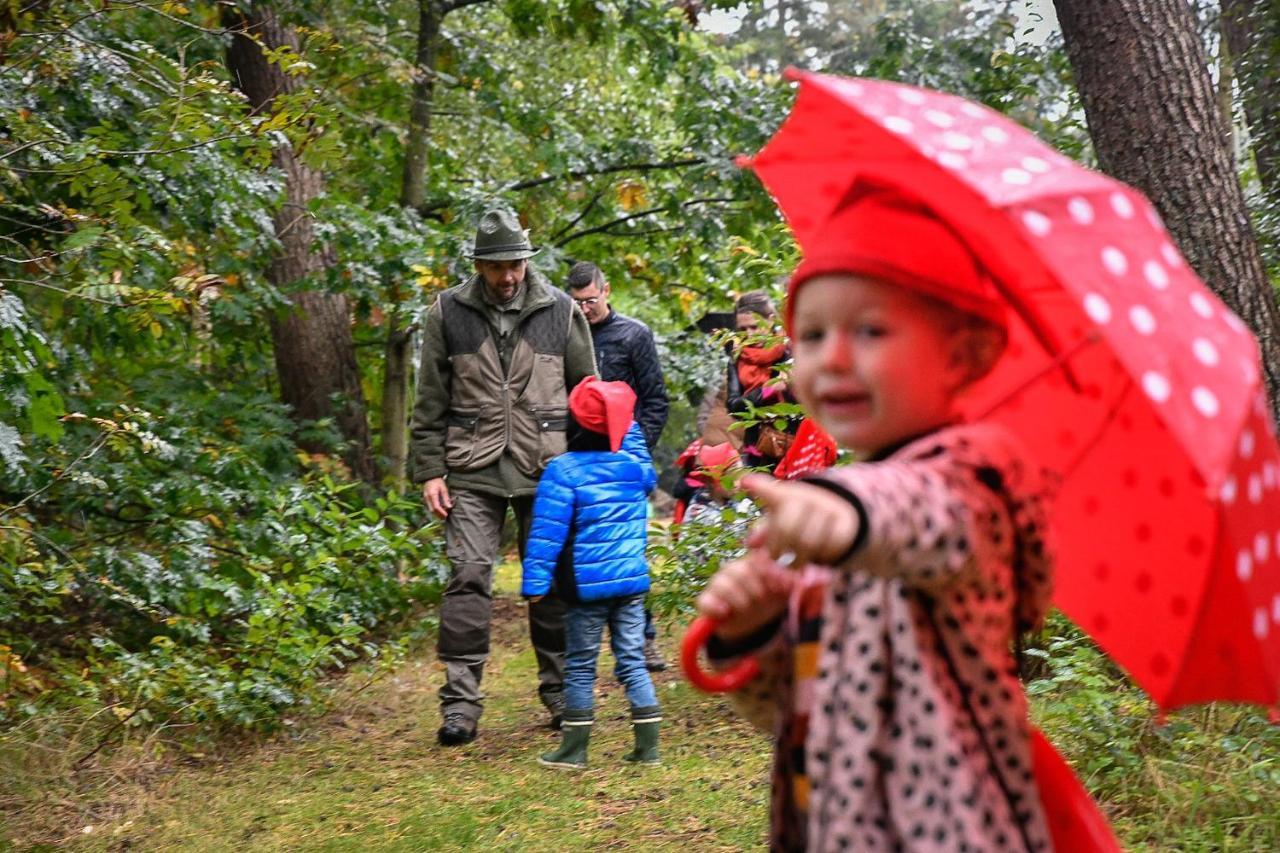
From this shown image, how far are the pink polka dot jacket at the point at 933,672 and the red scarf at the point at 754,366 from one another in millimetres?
5030

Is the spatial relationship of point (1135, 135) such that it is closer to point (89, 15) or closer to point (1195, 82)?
point (1195, 82)

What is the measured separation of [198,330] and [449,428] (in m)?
2.54

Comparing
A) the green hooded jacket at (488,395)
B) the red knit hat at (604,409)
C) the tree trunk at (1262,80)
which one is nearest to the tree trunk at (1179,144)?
the tree trunk at (1262,80)

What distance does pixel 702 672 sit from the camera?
2182 millimetres

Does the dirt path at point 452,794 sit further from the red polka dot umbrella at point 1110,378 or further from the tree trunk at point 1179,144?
the red polka dot umbrella at point 1110,378

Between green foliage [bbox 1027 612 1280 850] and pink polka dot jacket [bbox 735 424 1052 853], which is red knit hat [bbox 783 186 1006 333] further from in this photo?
green foliage [bbox 1027 612 1280 850]

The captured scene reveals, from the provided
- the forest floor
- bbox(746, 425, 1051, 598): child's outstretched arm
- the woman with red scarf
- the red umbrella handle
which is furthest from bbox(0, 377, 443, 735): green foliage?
bbox(746, 425, 1051, 598): child's outstretched arm

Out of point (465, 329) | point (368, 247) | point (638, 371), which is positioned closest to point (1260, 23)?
point (638, 371)

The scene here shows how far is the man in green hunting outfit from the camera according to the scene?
652cm

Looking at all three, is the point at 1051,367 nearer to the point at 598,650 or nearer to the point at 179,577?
the point at 598,650

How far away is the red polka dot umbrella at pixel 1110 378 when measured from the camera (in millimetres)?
1854

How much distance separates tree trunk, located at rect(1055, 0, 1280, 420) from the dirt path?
2.48 m

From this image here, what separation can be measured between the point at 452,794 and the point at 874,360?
398 centimetres

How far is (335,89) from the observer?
987cm
